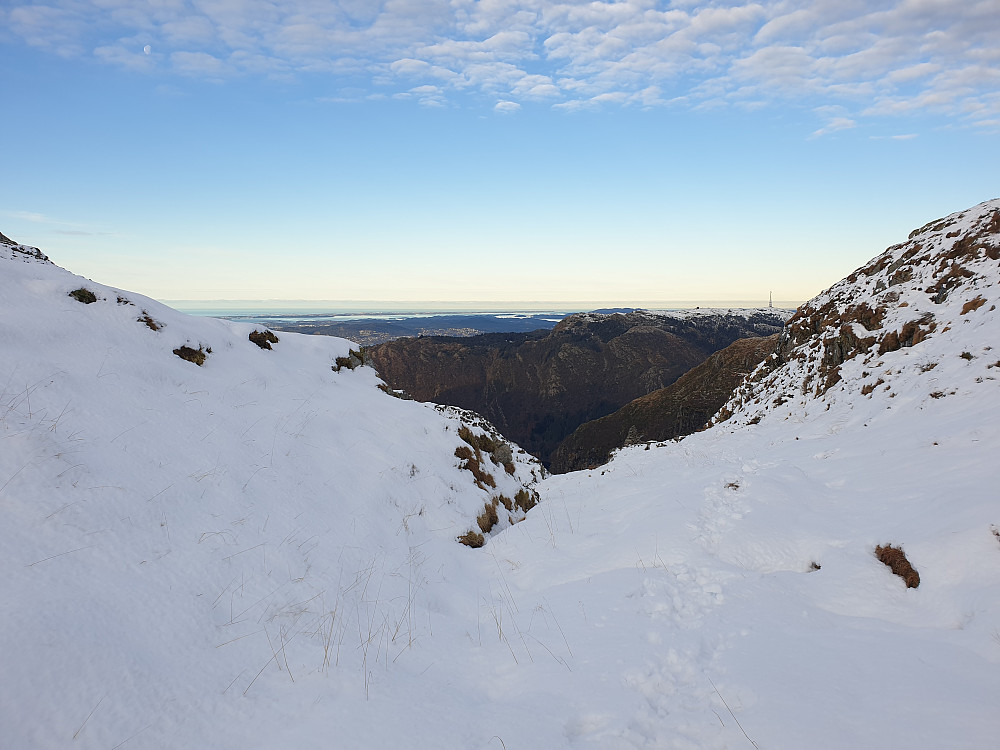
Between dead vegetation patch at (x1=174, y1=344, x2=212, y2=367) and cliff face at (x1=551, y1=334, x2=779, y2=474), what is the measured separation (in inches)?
1836

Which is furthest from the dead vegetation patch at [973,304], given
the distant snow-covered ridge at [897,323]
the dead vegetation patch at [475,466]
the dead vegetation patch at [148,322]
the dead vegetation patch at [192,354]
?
the dead vegetation patch at [148,322]

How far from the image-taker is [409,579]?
5527 millimetres

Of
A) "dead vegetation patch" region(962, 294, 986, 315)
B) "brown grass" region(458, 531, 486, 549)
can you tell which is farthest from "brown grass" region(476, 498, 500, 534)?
"dead vegetation patch" region(962, 294, 986, 315)

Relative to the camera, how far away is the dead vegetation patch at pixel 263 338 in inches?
457

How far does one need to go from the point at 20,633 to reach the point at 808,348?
28.6 metres

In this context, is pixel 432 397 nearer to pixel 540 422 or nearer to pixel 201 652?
pixel 540 422

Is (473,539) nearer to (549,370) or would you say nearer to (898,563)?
(898,563)

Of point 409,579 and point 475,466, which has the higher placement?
point 409,579

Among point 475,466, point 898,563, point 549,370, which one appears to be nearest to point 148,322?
point 475,466

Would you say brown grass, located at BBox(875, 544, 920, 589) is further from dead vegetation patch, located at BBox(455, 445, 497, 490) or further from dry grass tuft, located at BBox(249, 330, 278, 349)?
dry grass tuft, located at BBox(249, 330, 278, 349)

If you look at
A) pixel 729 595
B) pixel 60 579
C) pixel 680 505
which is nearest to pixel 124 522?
pixel 60 579

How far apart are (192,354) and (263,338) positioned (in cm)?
290

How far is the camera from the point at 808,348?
23625 millimetres

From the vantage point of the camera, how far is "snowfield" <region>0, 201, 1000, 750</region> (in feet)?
9.60
